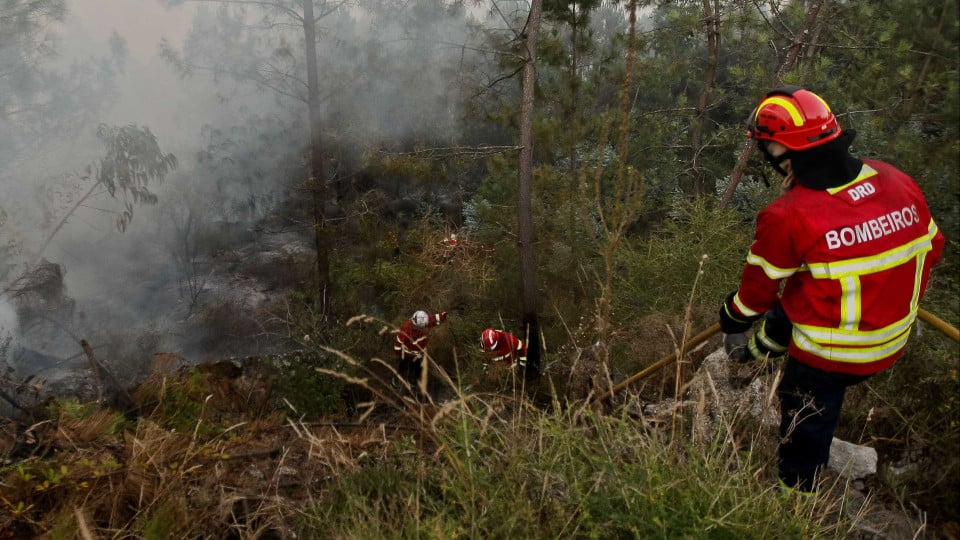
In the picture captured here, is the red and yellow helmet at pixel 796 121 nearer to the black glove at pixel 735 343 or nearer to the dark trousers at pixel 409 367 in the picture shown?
the black glove at pixel 735 343

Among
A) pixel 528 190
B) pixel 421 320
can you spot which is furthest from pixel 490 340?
pixel 528 190

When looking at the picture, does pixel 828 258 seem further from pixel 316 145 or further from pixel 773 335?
pixel 316 145

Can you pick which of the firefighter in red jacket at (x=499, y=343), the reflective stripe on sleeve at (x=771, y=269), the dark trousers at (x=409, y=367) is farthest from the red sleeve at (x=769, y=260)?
the dark trousers at (x=409, y=367)

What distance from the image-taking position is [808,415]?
7.35 feet

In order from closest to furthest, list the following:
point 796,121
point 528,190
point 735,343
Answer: point 796,121
point 735,343
point 528,190

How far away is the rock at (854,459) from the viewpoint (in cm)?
270

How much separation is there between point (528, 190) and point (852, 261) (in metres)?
5.24

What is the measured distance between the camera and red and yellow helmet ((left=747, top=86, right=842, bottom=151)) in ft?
7.24

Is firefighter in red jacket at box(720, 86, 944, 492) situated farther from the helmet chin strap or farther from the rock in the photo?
the rock

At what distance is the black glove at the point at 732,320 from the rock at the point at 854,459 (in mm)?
842

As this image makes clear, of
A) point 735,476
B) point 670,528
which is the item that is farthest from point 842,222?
point 670,528

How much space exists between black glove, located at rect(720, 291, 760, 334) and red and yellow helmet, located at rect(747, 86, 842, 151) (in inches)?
27.1

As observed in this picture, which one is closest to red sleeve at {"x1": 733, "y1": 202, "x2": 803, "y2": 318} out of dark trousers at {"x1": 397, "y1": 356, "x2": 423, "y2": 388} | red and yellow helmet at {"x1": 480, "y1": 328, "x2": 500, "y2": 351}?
red and yellow helmet at {"x1": 480, "y1": 328, "x2": 500, "y2": 351}

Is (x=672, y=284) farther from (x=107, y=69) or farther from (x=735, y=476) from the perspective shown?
(x=107, y=69)
